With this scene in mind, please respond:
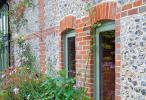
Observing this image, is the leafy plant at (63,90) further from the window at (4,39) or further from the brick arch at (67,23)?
the window at (4,39)

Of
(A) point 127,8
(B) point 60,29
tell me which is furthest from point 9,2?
(A) point 127,8

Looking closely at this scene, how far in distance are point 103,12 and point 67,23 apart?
2.03 m

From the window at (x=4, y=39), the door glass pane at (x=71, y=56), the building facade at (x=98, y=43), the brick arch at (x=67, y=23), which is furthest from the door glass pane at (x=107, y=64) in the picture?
the window at (x=4, y=39)

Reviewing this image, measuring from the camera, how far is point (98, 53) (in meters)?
7.20

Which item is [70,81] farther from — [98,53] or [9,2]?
[9,2]

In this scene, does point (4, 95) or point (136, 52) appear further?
point (4, 95)

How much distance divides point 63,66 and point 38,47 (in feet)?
6.90

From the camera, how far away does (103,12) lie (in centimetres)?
654

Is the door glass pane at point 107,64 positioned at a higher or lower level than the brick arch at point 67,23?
lower

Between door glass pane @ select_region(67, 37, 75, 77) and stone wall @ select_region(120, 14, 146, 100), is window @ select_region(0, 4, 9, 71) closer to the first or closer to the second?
door glass pane @ select_region(67, 37, 75, 77)

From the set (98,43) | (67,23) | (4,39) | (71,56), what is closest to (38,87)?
(71,56)

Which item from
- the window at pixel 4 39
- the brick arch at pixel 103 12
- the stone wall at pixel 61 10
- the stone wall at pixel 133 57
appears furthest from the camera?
the window at pixel 4 39

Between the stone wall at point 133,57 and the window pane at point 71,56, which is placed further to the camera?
the window pane at point 71,56

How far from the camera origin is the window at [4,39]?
55.5 ft
